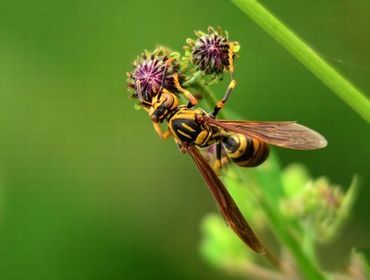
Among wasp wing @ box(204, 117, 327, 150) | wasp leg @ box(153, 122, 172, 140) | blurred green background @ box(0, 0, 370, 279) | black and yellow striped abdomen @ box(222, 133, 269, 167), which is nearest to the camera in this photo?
wasp wing @ box(204, 117, 327, 150)

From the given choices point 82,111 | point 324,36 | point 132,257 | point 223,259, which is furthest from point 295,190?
point 82,111

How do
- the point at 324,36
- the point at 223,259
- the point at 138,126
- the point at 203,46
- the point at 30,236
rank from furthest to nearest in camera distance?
1. the point at 138,126
2. the point at 30,236
3. the point at 324,36
4. the point at 223,259
5. the point at 203,46

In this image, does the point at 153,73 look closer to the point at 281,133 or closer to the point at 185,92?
the point at 185,92

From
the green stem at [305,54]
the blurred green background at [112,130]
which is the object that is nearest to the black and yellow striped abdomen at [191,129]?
the green stem at [305,54]

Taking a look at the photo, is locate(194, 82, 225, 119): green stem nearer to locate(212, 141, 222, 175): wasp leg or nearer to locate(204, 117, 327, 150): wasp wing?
locate(204, 117, 327, 150): wasp wing

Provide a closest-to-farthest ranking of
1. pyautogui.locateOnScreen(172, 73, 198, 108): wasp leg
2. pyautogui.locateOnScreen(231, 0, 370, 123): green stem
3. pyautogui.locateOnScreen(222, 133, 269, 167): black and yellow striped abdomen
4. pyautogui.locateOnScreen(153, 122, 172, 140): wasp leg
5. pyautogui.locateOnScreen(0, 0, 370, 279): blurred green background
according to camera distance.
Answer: pyautogui.locateOnScreen(231, 0, 370, 123): green stem < pyautogui.locateOnScreen(172, 73, 198, 108): wasp leg < pyautogui.locateOnScreen(222, 133, 269, 167): black and yellow striped abdomen < pyautogui.locateOnScreen(153, 122, 172, 140): wasp leg < pyautogui.locateOnScreen(0, 0, 370, 279): blurred green background

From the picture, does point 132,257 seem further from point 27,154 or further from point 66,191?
point 27,154

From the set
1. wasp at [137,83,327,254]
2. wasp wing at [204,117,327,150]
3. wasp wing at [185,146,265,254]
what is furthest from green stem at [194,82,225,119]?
wasp wing at [185,146,265,254]
